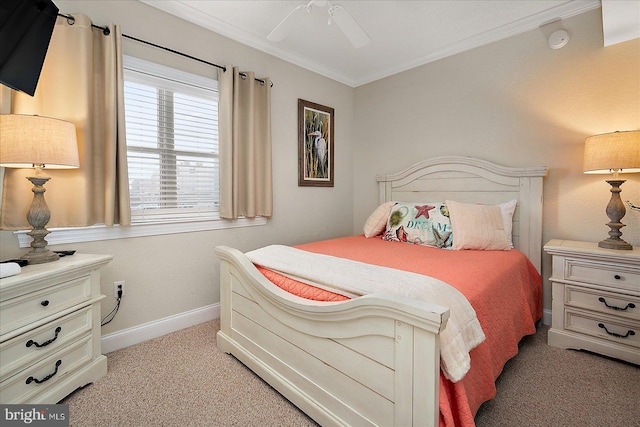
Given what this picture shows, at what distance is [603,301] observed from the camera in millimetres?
1923

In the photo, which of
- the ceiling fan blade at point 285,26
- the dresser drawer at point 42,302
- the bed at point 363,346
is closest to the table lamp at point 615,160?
the bed at point 363,346

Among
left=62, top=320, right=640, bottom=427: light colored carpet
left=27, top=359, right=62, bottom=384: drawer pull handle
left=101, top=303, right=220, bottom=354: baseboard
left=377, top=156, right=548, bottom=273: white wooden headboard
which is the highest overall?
left=377, top=156, right=548, bottom=273: white wooden headboard

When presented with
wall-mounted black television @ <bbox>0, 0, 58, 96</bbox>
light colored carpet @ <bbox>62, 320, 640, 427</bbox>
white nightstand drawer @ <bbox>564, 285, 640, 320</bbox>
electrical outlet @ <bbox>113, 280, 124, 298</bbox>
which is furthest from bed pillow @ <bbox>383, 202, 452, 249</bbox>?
wall-mounted black television @ <bbox>0, 0, 58, 96</bbox>

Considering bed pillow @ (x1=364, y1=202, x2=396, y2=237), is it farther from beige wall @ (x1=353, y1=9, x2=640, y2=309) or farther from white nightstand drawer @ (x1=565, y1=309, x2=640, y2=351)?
white nightstand drawer @ (x1=565, y1=309, x2=640, y2=351)

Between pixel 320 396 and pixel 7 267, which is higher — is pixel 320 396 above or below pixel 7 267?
below

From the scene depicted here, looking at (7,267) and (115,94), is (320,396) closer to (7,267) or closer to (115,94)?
(7,267)

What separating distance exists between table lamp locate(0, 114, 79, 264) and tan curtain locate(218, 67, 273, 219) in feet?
3.45

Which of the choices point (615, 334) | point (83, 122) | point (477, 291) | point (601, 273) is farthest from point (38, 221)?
point (615, 334)

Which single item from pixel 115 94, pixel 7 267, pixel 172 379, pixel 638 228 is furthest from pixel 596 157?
pixel 7 267

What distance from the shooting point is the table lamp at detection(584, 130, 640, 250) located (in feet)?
6.18

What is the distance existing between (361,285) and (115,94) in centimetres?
194

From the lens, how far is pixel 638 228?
83.7 inches

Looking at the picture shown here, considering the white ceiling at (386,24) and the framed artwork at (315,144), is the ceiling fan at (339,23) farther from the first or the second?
the framed artwork at (315,144)

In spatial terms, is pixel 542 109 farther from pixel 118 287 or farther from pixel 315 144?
pixel 118 287
